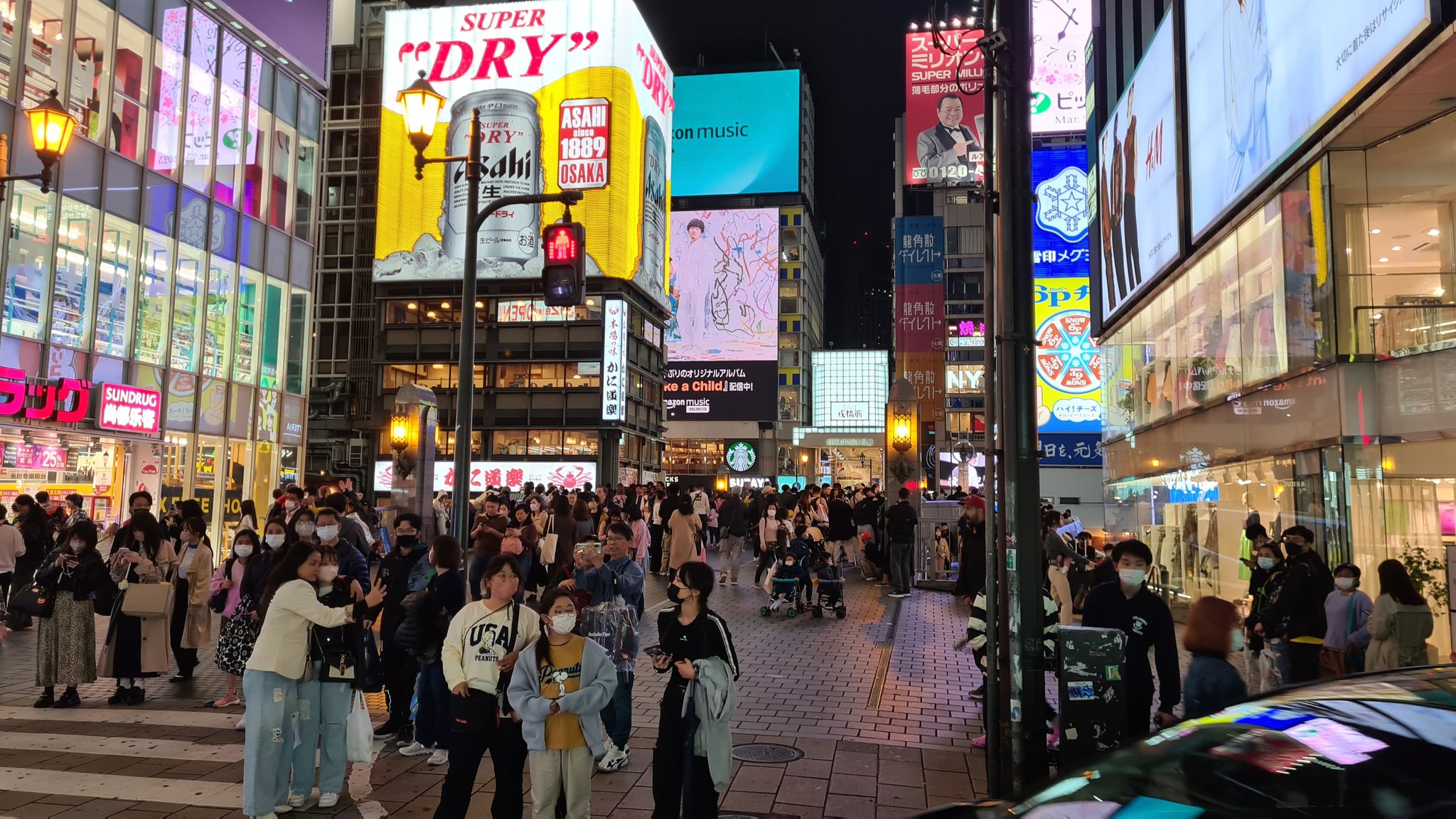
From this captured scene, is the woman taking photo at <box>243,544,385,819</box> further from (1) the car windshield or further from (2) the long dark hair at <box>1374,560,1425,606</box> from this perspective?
(2) the long dark hair at <box>1374,560,1425,606</box>

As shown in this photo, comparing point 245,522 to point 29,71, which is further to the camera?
point 29,71

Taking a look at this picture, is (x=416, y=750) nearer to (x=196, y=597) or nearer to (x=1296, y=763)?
(x=196, y=597)

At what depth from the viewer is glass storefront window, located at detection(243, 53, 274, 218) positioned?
25234 millimetres

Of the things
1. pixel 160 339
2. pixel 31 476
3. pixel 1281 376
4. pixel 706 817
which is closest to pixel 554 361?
pixel 160 339

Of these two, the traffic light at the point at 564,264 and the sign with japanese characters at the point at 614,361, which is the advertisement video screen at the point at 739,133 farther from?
the traffic light at the point at 564,264

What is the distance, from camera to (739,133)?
77188 mm

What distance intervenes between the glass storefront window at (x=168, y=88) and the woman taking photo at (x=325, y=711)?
2098 cm

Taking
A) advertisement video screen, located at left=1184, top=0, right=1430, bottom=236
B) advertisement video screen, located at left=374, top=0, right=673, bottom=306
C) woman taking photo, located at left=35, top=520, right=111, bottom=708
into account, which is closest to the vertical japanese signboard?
advertisement video screen, located at left=1184, top=0, right=1430, bottom=236

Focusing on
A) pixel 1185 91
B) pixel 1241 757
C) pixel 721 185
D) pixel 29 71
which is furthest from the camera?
pixel 721 185

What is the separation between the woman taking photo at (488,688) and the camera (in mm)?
Result: 4980

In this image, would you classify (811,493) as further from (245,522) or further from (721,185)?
(721,185)

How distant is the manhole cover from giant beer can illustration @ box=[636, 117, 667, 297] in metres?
45.8

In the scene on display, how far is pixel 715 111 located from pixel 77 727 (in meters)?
75.5

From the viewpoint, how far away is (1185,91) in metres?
15.4
